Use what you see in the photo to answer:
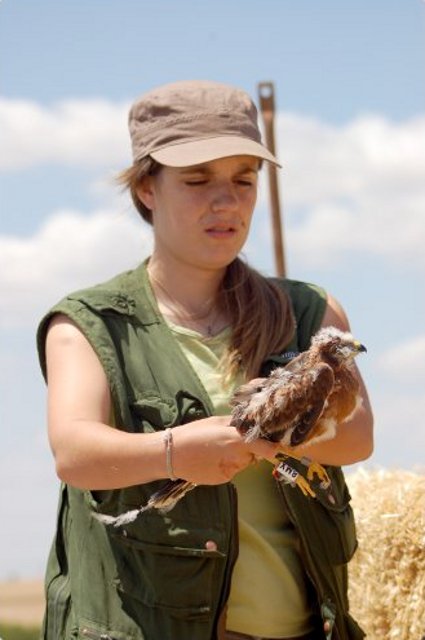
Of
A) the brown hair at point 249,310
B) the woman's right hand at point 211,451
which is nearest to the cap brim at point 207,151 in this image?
the brown hair at point 249,310

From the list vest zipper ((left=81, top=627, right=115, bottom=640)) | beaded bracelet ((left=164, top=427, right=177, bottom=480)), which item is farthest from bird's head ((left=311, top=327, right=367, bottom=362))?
vest zipper ((left=81, top=627, right=115, bottom=640))

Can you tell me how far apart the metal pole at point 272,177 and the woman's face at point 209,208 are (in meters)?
4.46

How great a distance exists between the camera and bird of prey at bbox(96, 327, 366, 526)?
123 inches

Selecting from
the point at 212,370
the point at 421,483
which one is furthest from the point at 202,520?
the point at 421,483

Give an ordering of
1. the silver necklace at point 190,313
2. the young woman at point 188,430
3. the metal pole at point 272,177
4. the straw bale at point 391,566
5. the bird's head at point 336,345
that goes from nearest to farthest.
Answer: the young woman at point 188,430
the bird's head at point 336,345
the silver necklace at point 190,313
the straw bale at point 391,566
the metal pole at point 272,177

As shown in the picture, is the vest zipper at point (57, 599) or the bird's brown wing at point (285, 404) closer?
the bird's brown wing at point (285, 404)

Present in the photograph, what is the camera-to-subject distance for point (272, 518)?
3.47m

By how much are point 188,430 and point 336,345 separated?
61 centimetres

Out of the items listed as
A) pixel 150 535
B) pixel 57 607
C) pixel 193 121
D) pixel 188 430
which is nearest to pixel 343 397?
pixel 188 430

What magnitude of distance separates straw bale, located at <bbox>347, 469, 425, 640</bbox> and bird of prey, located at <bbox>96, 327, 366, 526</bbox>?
2185 mm

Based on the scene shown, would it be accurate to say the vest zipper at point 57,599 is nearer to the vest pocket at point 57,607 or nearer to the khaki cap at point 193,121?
the vest pocket at point 57,607

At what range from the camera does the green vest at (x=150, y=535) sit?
3.33 m

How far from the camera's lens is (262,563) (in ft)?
11.2

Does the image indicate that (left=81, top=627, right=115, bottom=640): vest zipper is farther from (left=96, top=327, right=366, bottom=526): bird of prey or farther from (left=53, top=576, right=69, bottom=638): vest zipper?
(left=96, top=327, right=366, bottom=526): bird of prey
